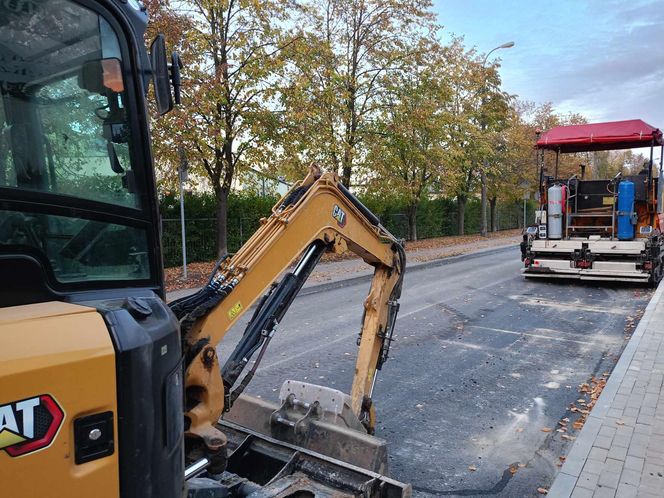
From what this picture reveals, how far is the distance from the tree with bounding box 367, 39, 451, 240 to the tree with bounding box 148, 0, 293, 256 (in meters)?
6.45

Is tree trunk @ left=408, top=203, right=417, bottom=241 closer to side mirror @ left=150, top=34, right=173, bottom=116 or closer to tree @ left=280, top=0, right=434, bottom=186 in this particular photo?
tree @ left=280, top=0, right=434, bottom=186

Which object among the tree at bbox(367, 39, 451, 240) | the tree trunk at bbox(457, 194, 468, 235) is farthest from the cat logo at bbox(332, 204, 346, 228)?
the tree trunk at bbox(457, 194, 468, 235)

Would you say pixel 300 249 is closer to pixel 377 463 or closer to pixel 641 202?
pixel 377 463

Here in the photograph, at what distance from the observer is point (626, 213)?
499 inches

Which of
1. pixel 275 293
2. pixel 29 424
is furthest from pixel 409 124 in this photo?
pixel 29 424

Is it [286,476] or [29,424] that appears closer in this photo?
[29,424]

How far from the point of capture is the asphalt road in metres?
4.36

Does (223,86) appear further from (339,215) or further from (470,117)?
(470,117)

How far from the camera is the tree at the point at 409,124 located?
19.2 metres

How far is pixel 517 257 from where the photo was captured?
20297 mm

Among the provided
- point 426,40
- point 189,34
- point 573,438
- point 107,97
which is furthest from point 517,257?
point 107,97

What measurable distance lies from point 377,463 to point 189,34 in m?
11.2

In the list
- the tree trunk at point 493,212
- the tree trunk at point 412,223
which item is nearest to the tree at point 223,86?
the tree trunk at point 412,223

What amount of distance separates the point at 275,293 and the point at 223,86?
10173mm
